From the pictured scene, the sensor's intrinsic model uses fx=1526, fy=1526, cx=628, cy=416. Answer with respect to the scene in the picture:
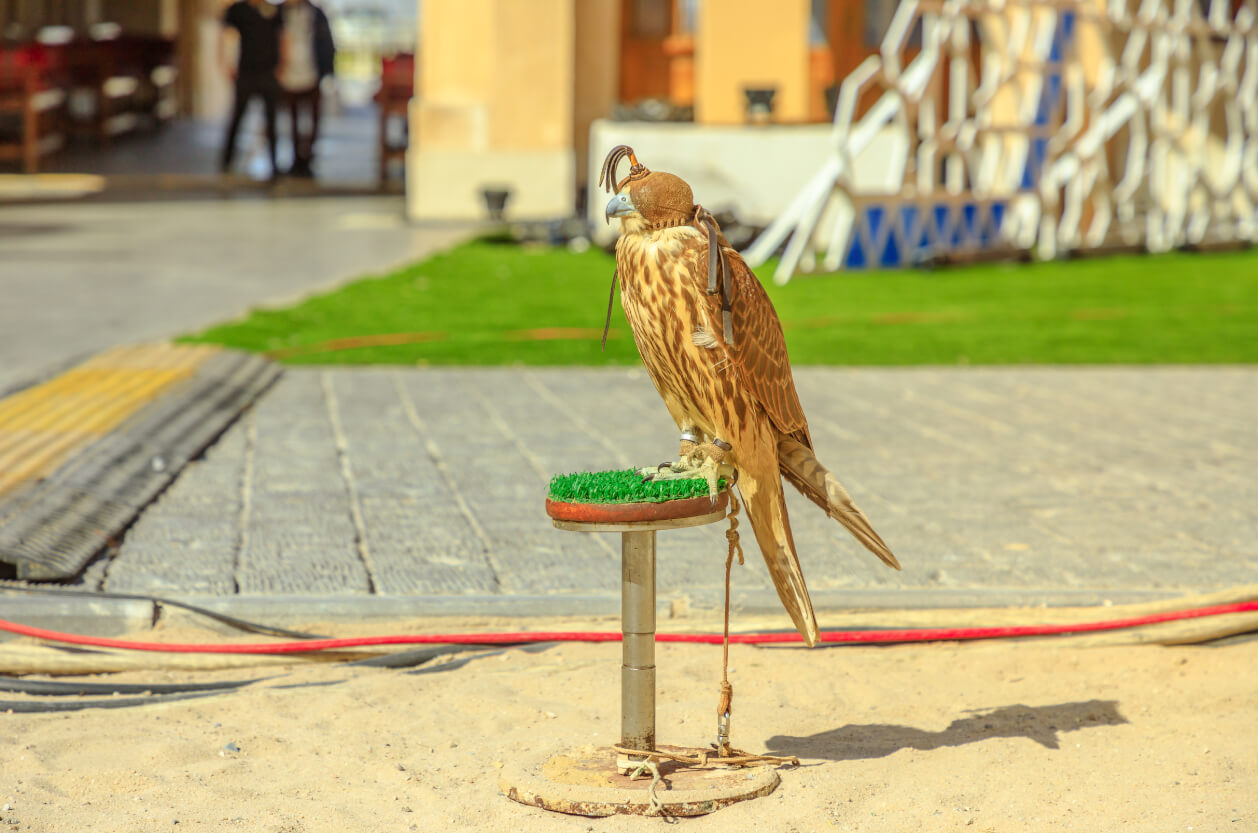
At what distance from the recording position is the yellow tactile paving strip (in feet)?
17.6

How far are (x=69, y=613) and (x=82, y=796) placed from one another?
1.10m

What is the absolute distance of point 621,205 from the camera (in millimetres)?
2834

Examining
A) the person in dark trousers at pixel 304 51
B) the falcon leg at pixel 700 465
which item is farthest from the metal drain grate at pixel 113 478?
the person in dark trousers at pixel 304 51

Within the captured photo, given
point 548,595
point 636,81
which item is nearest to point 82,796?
Answer: point 548,595

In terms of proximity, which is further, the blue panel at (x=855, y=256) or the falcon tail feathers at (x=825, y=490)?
the blue panel at (x=855, y=256)

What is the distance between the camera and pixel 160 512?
5.12m

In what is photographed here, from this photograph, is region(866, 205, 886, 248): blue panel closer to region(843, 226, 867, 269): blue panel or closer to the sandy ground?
region(843, 226, 867, 269): blue panel

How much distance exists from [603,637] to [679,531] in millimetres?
1183

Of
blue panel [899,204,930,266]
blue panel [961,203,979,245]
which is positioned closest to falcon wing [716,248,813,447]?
blue panel [899,204,930,266]

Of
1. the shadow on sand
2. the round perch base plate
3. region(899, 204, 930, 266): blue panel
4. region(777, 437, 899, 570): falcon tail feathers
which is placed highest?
region(777, 437, 899, 570): falcon tail feathers

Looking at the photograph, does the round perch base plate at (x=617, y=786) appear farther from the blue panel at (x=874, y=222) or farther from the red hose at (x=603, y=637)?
the blue panel at (x=874, y=222)

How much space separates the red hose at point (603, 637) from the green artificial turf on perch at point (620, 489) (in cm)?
109

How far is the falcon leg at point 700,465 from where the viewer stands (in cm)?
290

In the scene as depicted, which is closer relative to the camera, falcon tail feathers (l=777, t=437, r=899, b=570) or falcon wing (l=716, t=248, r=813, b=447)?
falcon wing (l=716, t=248, r=813, b=447)
